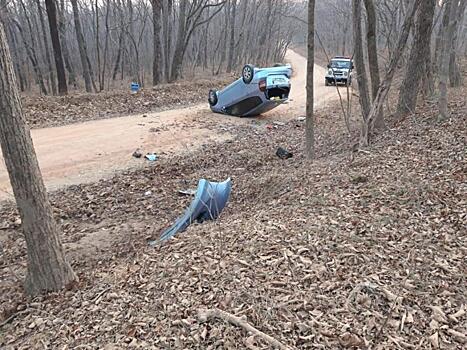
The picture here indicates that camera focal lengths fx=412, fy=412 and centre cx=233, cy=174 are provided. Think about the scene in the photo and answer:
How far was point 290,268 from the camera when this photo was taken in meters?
3.67

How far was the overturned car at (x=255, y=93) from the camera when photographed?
12.8m

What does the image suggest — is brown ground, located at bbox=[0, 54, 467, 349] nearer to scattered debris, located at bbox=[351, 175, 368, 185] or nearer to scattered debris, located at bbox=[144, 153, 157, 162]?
scattered debris, located at bbox=[351, 175, 368, 185]

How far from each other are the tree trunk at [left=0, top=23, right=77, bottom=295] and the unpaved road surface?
381 cm

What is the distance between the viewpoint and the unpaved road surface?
8539 millimetres

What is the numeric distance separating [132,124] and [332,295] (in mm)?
10383

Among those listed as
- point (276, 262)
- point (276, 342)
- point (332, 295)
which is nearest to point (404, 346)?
point (332, 295)

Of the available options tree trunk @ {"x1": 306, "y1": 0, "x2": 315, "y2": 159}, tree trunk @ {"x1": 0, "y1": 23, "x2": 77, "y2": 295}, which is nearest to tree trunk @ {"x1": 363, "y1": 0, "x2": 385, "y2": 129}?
tree trunk @ {"x1": 306, "y1": 0, "x2": 315, "y2": 159}

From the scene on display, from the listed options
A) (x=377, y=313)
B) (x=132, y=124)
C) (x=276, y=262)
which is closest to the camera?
(x=377, y=313)

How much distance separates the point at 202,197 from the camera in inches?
232

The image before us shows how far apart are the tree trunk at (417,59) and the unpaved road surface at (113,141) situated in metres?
4.93

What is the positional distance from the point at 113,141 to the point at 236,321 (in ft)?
27.9

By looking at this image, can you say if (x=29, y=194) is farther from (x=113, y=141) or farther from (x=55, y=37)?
(x=55, y=37)

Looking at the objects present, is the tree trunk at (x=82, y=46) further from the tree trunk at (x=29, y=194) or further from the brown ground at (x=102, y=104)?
the tree trunk at (x=29, y=194)

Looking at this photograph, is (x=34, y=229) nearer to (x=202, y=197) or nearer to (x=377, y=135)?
(x=202, y=197)
